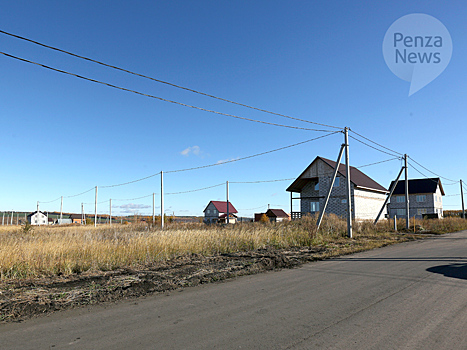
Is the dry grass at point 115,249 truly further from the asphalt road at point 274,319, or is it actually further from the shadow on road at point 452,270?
the shadow on road at point 452,270

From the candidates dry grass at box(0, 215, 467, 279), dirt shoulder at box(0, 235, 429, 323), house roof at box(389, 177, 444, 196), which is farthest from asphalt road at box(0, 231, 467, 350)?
house roof at box(389, 177, 444, 196)

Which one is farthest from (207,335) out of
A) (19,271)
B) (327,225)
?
(327,225)

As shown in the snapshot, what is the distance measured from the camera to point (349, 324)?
4621 mm

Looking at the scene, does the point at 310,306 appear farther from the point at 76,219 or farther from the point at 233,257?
the point at 76,219

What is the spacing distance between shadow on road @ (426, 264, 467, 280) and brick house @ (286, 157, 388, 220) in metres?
26.4

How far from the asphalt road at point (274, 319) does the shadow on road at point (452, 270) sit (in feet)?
1.83

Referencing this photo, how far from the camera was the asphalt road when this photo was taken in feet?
13.2

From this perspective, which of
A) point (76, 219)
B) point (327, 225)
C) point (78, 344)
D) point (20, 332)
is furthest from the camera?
point (76, 219)

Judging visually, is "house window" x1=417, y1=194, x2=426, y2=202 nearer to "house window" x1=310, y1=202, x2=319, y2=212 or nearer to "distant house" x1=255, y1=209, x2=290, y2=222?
"distant house" x1=255, y1=209, x2=290, y2=222

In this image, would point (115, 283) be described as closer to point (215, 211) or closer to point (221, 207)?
point (215, 211)

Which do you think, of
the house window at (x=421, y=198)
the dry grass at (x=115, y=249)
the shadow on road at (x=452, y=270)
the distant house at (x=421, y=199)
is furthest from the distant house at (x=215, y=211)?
the shadow on road at (x=452, y=270)

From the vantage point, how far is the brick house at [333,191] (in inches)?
1458

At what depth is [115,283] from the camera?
7.20m

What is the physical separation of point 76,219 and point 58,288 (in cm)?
12113
